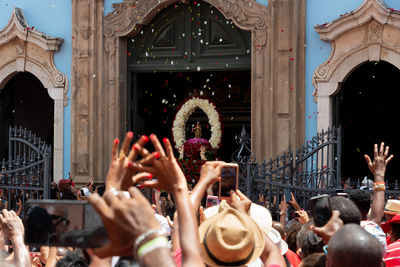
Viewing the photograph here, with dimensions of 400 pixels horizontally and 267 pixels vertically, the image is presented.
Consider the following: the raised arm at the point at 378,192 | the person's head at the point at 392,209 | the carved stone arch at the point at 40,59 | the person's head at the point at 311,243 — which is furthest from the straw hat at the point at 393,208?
the carved stone arch at the point at 40,59

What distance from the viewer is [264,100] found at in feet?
40.1

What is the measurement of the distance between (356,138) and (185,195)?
13.3 meters

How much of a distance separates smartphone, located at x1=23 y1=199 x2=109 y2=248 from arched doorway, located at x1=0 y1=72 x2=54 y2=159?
12.7 m

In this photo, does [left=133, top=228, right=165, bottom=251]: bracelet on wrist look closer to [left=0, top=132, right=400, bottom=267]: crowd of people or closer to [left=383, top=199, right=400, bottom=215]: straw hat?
[left=0, top=132, right=400, bottom=267]: crowd of people

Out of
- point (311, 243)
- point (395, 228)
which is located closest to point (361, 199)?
point (395, 228)

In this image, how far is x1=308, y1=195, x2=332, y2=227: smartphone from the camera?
3.28 meters

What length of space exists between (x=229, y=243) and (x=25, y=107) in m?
14.8

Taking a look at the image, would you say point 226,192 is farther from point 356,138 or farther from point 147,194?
point 356,138

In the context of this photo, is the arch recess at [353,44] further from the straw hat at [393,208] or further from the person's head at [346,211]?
the person's head at [346,211]

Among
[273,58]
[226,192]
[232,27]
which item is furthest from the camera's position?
[232,27]

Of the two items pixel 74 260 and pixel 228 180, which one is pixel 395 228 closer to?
pixel 228 180

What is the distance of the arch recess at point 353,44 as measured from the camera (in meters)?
11.1

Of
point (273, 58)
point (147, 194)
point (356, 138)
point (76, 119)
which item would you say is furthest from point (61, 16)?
point (356, 138)

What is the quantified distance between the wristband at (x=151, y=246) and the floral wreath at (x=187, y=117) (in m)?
12.3
